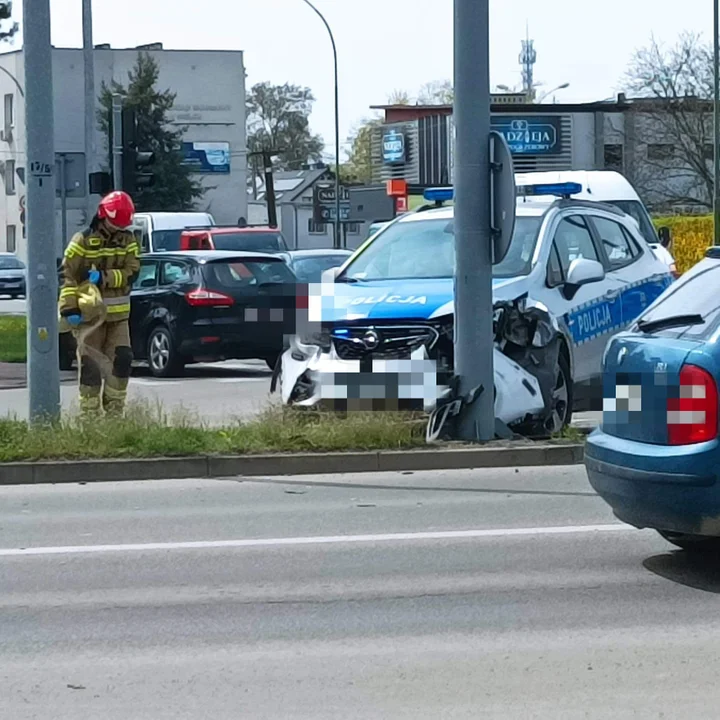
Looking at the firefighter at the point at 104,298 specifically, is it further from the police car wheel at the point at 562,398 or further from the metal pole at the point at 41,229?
the police car wheel at the point at 562,398

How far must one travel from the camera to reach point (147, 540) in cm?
861

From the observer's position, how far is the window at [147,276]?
64.6 feet

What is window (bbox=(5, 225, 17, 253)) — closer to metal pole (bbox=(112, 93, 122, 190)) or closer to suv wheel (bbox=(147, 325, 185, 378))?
metal pole (bbox=(112, 93, 122, 190))

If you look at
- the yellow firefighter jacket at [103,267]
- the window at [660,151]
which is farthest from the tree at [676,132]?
the yellow firefighter jacket at [103,267]

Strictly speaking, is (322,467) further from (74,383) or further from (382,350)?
(74,383)

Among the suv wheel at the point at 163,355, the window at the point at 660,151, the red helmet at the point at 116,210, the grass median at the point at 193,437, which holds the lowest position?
the grass median at the point at 193,437

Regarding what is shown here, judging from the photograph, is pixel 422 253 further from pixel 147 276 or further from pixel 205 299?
pixel 147 276

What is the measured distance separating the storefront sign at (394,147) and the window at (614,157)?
8409 millimetres

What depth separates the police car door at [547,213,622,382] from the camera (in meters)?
12.5

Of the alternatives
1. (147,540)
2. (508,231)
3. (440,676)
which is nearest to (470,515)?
(147,540)

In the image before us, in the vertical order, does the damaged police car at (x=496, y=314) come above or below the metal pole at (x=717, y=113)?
below

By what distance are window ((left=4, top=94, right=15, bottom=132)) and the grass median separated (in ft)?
214

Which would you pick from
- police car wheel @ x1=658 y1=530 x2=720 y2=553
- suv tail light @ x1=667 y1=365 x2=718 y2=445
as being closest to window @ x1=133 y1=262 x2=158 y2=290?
police car wheel @ x1=658 y1=530 x2=720 y2=553

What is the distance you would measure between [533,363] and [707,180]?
4237 centimetres
